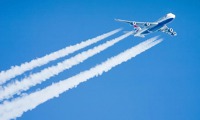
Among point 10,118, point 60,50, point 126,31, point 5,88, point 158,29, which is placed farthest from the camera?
point 158,29

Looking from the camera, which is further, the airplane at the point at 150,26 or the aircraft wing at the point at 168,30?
the aircraft wing at the point at 168,30

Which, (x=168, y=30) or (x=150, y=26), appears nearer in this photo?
(x=150, y=26)

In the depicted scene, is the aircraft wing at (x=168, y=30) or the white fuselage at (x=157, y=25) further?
the aircraft wing at (x=168, y=30)

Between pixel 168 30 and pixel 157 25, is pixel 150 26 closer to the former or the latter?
pixel 157 25

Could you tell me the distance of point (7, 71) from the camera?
164 ft

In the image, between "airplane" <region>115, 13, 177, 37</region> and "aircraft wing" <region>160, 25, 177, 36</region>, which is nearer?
"airplane" <region>115, 13, 177, 37</region>

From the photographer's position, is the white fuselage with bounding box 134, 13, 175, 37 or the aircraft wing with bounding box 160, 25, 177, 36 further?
the aircraft wing with bounding box 160, 25, 177, 36

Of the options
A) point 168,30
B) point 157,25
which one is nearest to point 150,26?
point 157,25

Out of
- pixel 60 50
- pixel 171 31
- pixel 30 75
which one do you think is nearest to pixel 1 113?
pixel 30 75

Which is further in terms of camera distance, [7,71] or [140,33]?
[140,33]

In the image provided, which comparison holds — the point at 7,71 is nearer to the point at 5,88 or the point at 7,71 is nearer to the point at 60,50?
the point at 5,88

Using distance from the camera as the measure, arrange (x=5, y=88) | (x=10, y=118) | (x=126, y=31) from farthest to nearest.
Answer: (x=126, y=31) < (x=5, y=88) < (x=10, y=118)

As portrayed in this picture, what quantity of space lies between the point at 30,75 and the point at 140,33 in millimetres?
23190

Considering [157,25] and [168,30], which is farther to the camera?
[168,30]
